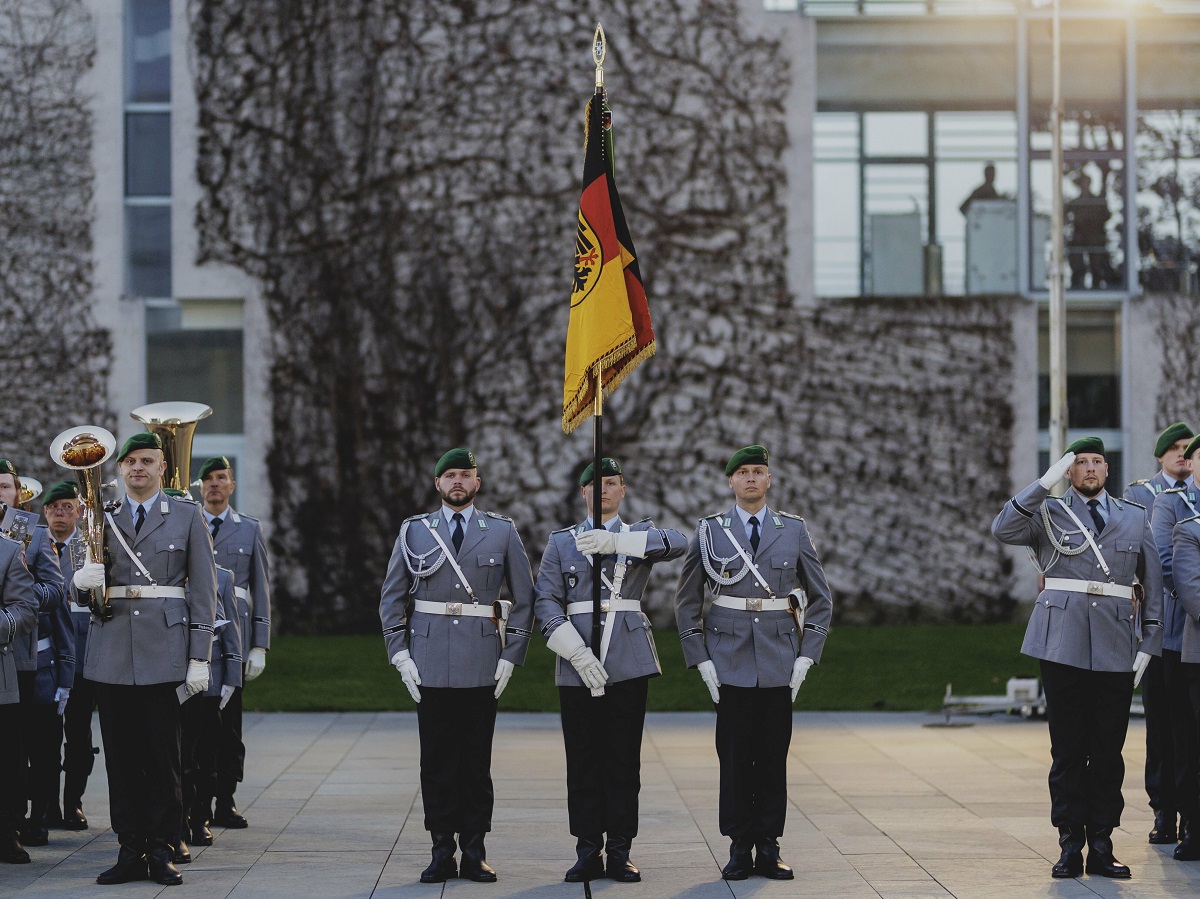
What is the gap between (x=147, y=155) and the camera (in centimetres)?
2250

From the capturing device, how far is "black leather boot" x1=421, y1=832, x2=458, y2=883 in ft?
26.8

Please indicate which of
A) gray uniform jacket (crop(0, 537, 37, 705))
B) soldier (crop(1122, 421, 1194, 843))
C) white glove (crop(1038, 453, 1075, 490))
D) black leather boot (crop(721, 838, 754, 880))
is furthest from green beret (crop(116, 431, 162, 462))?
soldier (crop(1122, 421, 1194, 843))

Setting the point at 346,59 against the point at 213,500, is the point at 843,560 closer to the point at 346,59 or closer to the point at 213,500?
the point at 346,59

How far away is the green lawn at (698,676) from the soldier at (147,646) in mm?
7838

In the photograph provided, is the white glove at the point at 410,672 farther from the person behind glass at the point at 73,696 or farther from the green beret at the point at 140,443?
the person behind glass at the point at 73,696

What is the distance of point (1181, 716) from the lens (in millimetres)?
9266

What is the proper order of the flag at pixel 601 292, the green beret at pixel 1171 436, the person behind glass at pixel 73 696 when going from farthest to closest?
the person behind glass at pixel 73 696
the green beret at pixel 1171 436
the flag at pixel 601 292

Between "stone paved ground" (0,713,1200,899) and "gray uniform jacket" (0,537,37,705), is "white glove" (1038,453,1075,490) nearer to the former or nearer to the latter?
"stone paved ground" (0,713,1200,899)

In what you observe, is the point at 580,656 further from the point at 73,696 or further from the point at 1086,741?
the point at 73,696

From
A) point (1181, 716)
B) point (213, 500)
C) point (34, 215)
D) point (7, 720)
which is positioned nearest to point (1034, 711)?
point (1181, 716)

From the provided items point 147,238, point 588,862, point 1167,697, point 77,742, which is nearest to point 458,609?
point 588,862

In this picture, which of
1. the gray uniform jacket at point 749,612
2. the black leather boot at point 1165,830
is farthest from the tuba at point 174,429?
the black leather boot at point 1165,830

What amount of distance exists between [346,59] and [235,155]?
6.43ft

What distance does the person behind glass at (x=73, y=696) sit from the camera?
9.79 metres
